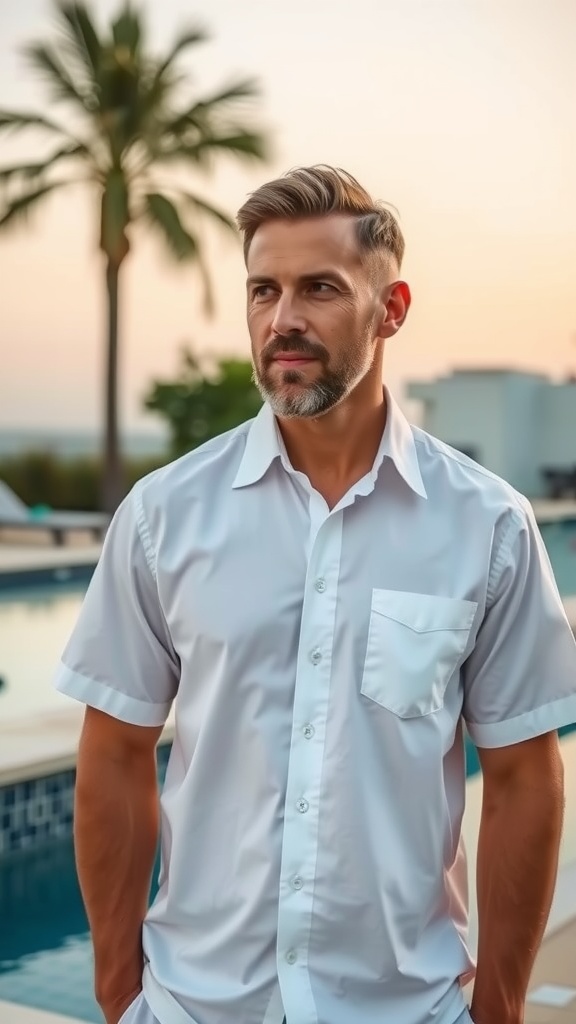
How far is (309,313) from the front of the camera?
132 centimetres

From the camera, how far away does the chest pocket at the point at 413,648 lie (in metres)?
1.29

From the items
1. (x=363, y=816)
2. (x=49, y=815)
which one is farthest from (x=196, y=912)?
(x=49, y=815)

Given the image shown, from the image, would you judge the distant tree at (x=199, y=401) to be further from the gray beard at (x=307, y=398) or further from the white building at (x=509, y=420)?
the gray beard at (x=307, y=398)

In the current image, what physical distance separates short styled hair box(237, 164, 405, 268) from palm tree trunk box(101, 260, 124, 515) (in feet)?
45.8

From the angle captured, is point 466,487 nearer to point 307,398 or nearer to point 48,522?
point 307,398

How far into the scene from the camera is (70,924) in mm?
3781

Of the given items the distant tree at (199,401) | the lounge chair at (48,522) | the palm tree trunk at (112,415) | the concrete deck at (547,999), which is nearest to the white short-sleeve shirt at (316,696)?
the concrete deck at (547,999)

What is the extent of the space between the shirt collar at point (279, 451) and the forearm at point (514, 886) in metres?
0.33

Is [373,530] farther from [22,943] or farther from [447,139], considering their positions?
[447,139]

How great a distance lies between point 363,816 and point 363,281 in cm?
53

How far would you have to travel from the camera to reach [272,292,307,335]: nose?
131cm

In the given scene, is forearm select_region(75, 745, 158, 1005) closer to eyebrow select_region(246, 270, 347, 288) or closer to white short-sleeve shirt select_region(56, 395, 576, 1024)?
white short-sleeve shirt select_region(56, 395, 576, 1024)

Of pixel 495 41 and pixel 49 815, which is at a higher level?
pixel 495 41

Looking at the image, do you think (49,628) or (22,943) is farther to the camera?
(49,628)
